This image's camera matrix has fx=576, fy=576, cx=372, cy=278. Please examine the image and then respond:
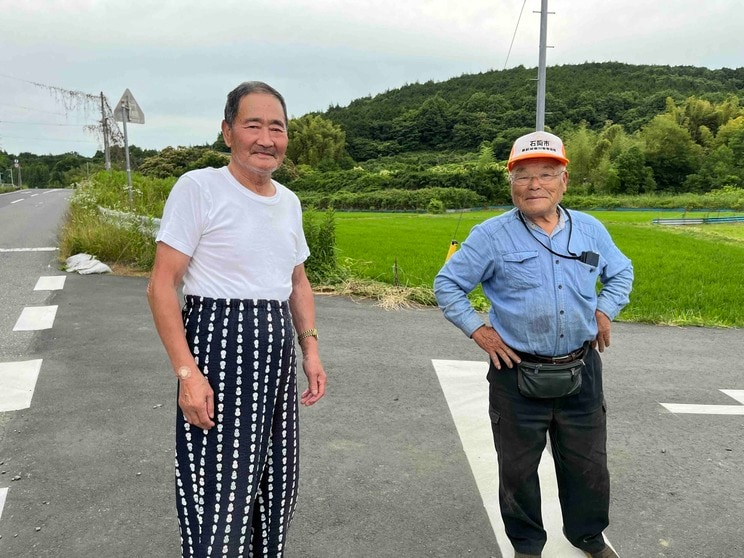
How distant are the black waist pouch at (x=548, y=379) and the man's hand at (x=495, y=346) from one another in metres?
0.05

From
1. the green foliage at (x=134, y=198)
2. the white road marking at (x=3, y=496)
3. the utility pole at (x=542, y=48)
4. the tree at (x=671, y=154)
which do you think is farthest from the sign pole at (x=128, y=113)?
the tree at (x=671, y=154)

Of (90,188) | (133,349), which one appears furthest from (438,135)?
(133,349)

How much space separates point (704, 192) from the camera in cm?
5741

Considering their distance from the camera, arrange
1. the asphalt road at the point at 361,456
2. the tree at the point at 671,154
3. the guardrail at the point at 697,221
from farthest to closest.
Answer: the tree at the point at 671,154
the guardrail at the point at 697,221
the asphalt road at the point at 361,456

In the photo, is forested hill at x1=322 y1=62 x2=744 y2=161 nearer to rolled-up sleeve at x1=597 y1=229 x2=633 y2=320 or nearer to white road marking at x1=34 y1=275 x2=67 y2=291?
white road marking at x1=34 y1=275 x2=67 y2=291

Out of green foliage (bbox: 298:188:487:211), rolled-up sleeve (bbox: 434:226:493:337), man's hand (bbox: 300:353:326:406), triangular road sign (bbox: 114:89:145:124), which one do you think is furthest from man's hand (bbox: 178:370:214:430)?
green foliage (bbox: 298:188:487:211)

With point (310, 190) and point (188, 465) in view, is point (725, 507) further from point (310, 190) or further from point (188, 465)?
point (310, 190)

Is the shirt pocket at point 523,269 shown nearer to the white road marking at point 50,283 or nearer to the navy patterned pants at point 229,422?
the navy patterned pants at point 229,422

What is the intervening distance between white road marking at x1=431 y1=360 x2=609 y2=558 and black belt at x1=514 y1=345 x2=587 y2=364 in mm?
946

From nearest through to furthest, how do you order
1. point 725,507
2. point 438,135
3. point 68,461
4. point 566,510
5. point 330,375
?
point 566,510
point 725,507
point 68,461
point 330,375
point 438,135

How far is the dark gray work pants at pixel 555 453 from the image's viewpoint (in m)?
2.40

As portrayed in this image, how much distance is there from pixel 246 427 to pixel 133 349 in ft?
12.7

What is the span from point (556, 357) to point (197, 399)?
1.41 m

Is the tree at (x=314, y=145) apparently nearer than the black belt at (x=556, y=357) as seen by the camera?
No
